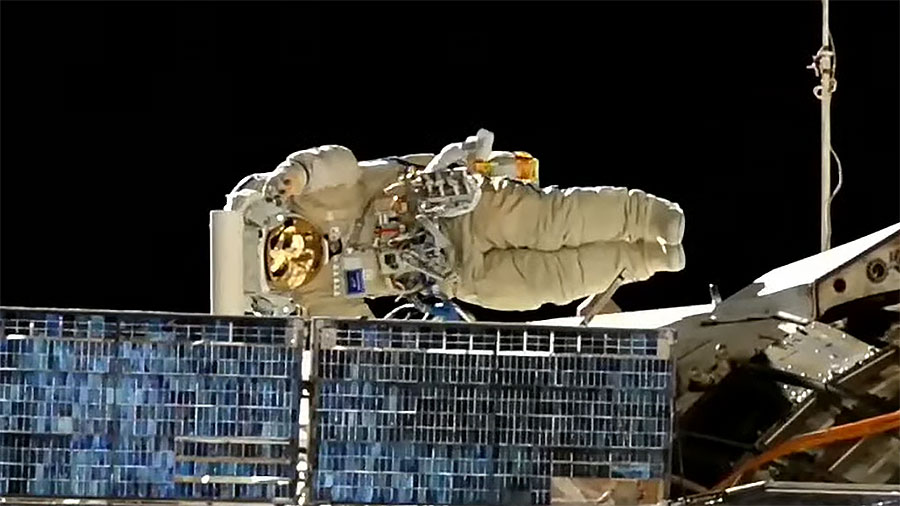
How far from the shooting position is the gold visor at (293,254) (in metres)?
2.39

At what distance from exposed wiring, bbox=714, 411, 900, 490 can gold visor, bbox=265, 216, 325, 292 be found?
2.64 feet

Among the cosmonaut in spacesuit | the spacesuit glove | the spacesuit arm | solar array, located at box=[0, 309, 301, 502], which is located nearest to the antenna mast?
the cosmonaut in spacesuit

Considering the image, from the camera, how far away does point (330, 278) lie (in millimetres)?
2461

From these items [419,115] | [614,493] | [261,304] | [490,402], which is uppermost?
[419,115]

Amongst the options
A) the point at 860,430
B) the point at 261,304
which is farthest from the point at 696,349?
the point at 261,304

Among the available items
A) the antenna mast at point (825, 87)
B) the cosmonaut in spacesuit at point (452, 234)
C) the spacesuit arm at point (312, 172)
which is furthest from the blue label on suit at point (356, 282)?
the antenna mast at point (825, 87)

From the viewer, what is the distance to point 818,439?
2002 mm

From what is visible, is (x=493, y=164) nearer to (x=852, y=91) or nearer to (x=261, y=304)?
(x=261, y=304)

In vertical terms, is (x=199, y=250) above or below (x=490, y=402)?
above

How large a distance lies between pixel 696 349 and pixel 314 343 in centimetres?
75

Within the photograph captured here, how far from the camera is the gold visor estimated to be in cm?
239

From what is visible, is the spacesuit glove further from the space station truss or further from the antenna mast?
the space station truss

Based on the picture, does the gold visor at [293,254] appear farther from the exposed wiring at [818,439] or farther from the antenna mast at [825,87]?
the antenna mast at [825,87]

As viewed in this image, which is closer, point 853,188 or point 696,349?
point 696,349
